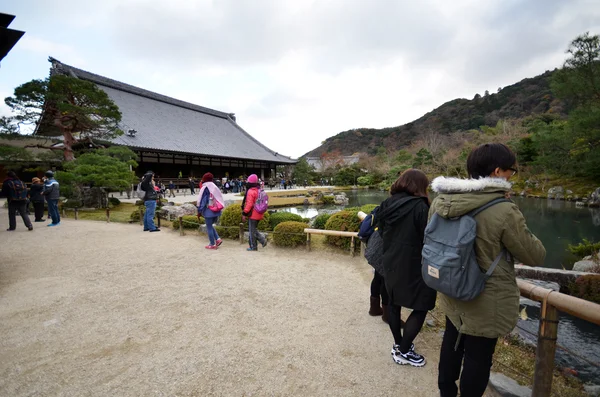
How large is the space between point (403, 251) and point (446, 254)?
1.83 ft

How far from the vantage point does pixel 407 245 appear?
1896 millimetres

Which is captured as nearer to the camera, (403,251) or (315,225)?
(403,251)

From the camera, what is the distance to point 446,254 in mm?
1354

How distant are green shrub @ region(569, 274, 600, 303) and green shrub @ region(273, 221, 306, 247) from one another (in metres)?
4.97

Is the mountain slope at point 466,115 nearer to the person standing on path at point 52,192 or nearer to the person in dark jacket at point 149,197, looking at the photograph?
the person in dark jacket at point 149,197

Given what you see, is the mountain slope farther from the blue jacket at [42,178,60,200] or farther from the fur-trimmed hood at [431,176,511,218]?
the fur-trimmed hood at [431,176,511,218]

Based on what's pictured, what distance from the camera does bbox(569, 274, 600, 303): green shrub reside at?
15.6 ft

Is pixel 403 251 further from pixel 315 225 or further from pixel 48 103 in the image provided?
pixel 48 103

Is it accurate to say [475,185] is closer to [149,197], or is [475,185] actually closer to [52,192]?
[149,197]

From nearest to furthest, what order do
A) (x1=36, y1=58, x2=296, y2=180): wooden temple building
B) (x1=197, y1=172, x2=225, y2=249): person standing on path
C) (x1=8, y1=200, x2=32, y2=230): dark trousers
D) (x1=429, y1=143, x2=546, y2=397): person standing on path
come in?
(x1=429, y1=143, x2=546, y2=397): person standing on path, (x1=197, y1=172, x2=225, y2=249): person standing on path, (x1=8, y1=200, x2=32, y2=230): dark trousers, (x1=36, y1=58, x2=296, y2=180): wooden temple building

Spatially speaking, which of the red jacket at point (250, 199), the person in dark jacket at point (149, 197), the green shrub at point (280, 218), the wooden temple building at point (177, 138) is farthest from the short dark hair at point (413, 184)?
the wooden temple building at point (177, 138)

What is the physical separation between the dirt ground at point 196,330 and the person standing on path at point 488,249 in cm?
66

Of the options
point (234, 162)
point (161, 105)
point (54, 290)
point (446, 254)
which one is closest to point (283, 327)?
point (446, 254)

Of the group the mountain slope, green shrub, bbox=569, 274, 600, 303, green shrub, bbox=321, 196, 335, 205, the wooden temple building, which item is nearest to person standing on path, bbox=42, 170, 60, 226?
the wooden temple building
